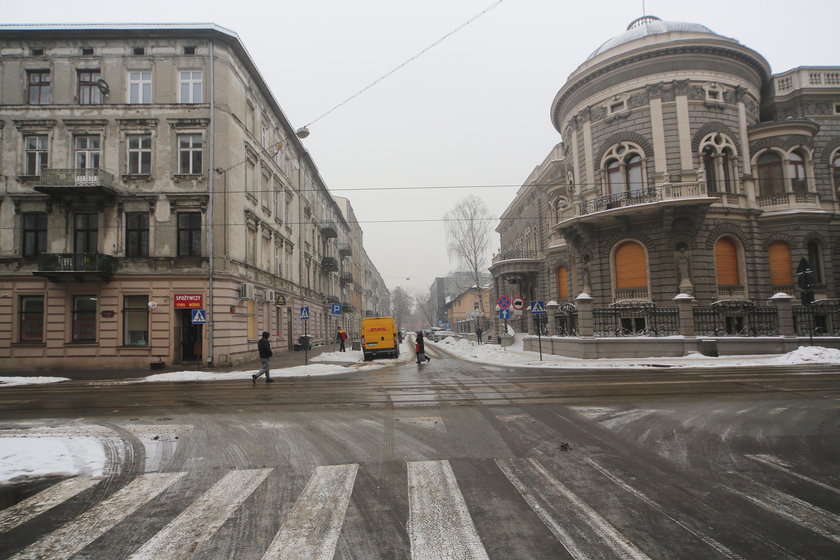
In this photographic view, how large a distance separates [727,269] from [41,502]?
95.6 ft

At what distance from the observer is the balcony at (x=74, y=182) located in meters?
20.5

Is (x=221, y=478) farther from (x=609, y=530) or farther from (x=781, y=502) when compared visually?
(x=781, y=502)

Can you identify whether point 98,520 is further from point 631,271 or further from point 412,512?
A: point 631,271

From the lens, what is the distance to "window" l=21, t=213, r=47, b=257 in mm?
21641

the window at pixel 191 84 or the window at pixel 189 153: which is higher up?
the window at pixel 191 84

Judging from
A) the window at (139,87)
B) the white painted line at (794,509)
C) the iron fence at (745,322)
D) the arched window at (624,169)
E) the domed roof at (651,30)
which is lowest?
the white painted line at (794,509)

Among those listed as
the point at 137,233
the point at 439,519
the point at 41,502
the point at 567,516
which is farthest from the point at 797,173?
the point at 137,233

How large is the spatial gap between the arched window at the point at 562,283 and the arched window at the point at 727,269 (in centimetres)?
1022

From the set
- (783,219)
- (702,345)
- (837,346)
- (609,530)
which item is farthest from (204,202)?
(783,219)

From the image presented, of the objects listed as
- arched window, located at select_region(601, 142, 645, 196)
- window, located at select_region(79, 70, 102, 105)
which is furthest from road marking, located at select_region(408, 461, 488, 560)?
window, located at select_region(79, 70, 102, 105)

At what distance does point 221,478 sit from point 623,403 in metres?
7.70

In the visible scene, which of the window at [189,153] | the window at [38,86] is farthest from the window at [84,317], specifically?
the window at [38,86]

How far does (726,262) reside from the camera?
2498cm

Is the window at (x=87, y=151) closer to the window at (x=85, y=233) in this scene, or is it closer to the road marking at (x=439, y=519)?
the window at (x=85, y=233)
